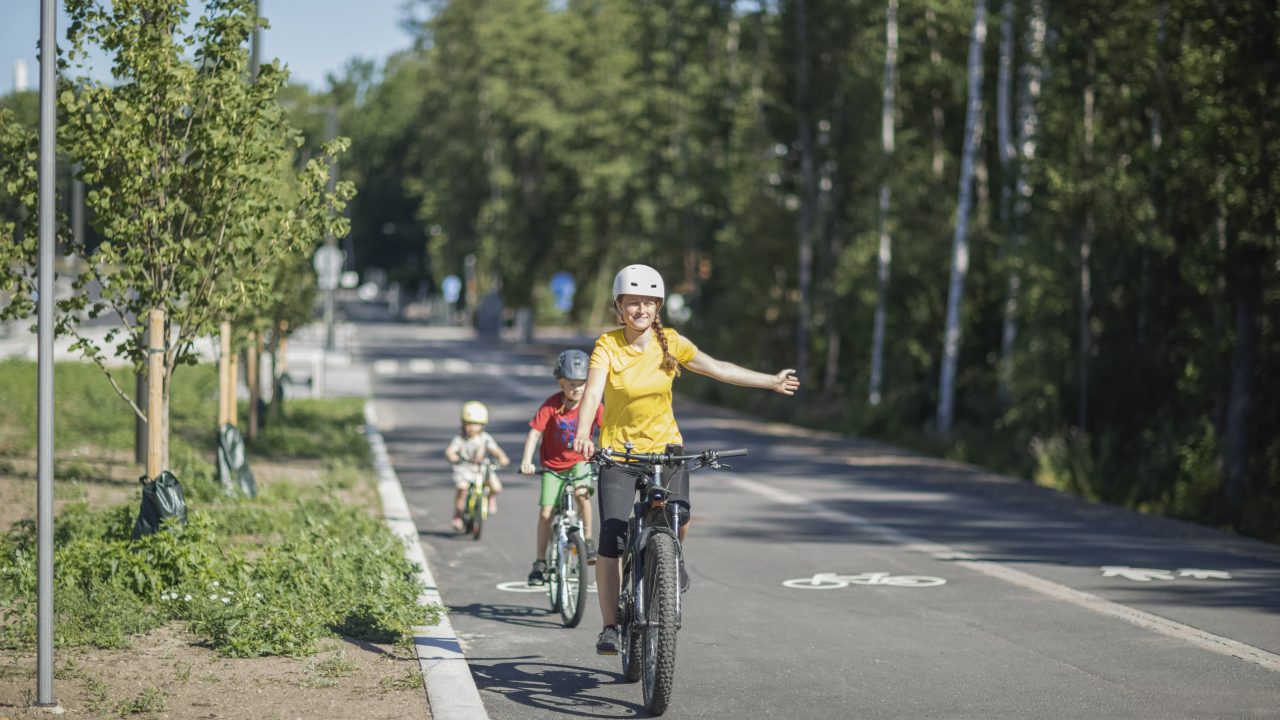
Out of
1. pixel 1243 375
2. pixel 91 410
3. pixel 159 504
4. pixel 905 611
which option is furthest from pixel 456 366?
pixel 905 611

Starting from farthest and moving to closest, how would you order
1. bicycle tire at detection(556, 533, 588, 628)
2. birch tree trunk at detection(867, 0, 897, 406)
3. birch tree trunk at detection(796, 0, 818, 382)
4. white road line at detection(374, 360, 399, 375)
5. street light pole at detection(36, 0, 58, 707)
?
1. white road line at detection(374, 360, 399, 375)
2. birch tree trunk at detection(796, 0, 818, 382)
3. birch tree trunk at detection(867, 0, 897, 406)
4. bicycle tire at detection(556, 533, 588, 628)
5. street light pole at detection(36, 0, 58, 707)

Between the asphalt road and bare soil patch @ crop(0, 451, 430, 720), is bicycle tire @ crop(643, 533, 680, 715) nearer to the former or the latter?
the asphalt road

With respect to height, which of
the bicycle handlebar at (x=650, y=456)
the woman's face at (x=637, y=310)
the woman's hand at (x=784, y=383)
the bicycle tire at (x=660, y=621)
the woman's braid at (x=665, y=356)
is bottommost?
the bicycle tire at (x=660, y=621)

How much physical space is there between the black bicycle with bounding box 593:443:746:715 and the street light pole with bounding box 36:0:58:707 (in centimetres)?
232

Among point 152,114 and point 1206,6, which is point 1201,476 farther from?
point 152,114

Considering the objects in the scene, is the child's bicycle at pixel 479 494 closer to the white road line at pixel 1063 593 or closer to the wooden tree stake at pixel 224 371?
the white road line at pixel 1063 593

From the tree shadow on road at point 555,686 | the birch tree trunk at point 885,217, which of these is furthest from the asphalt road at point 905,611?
the birch tree trunk at point 885,217

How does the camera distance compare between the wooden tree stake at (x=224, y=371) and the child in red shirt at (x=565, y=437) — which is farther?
the wooden tree stake at (x=224, y=371)

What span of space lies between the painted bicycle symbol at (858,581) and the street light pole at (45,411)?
5435mm

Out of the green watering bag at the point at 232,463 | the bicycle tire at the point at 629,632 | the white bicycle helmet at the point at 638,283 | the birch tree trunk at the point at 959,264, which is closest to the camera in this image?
the white bicycle helmet at the point at 638,283

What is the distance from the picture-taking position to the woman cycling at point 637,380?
281 inches

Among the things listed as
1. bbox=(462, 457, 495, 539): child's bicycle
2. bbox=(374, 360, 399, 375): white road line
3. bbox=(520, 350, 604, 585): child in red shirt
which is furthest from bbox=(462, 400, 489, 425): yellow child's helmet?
bbox=(374, 360, 399, 375): white road line

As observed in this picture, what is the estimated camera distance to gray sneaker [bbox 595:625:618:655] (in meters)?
7.51

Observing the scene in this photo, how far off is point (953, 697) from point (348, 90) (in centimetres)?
11569
